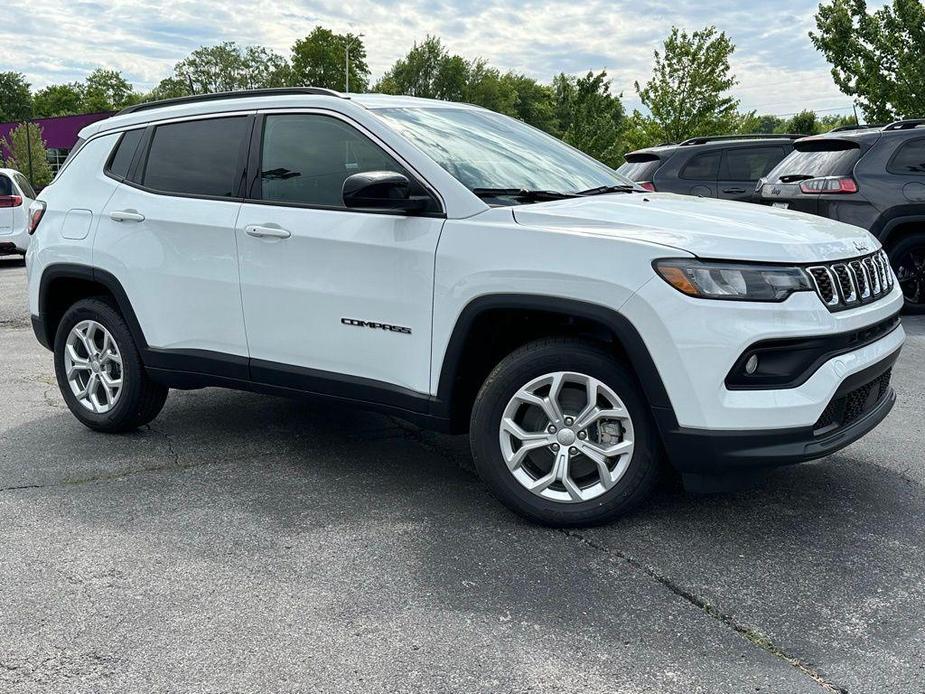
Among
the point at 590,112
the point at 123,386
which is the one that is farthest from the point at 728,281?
the point at 590,112

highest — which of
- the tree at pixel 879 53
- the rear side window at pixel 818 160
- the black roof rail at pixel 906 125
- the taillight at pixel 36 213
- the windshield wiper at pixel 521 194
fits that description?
the tree at pixel 879 53

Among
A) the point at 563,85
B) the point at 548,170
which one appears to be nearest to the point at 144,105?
the point at 548,170

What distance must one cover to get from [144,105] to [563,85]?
34.9m

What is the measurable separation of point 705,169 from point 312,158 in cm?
841

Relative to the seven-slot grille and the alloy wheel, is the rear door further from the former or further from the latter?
the alloy wheel

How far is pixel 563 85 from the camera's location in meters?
38.5

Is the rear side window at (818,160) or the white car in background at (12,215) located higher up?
the rear side window at (818,160)

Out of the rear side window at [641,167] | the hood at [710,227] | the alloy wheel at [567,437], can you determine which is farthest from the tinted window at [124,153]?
the rear side window at [641,167]

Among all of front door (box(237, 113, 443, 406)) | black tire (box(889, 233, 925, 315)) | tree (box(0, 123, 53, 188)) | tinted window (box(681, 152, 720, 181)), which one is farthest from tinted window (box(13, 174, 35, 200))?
tree (box(0, 123, 53, 188))

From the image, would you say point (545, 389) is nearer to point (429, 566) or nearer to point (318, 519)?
point (429, 566)

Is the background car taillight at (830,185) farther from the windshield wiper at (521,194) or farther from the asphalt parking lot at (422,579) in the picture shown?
the windshield wiper at (521,194)

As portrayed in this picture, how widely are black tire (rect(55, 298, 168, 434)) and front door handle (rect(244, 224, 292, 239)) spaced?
1.12 meters

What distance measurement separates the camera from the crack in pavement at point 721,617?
107 inches

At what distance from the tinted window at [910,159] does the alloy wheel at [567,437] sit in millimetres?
6846
